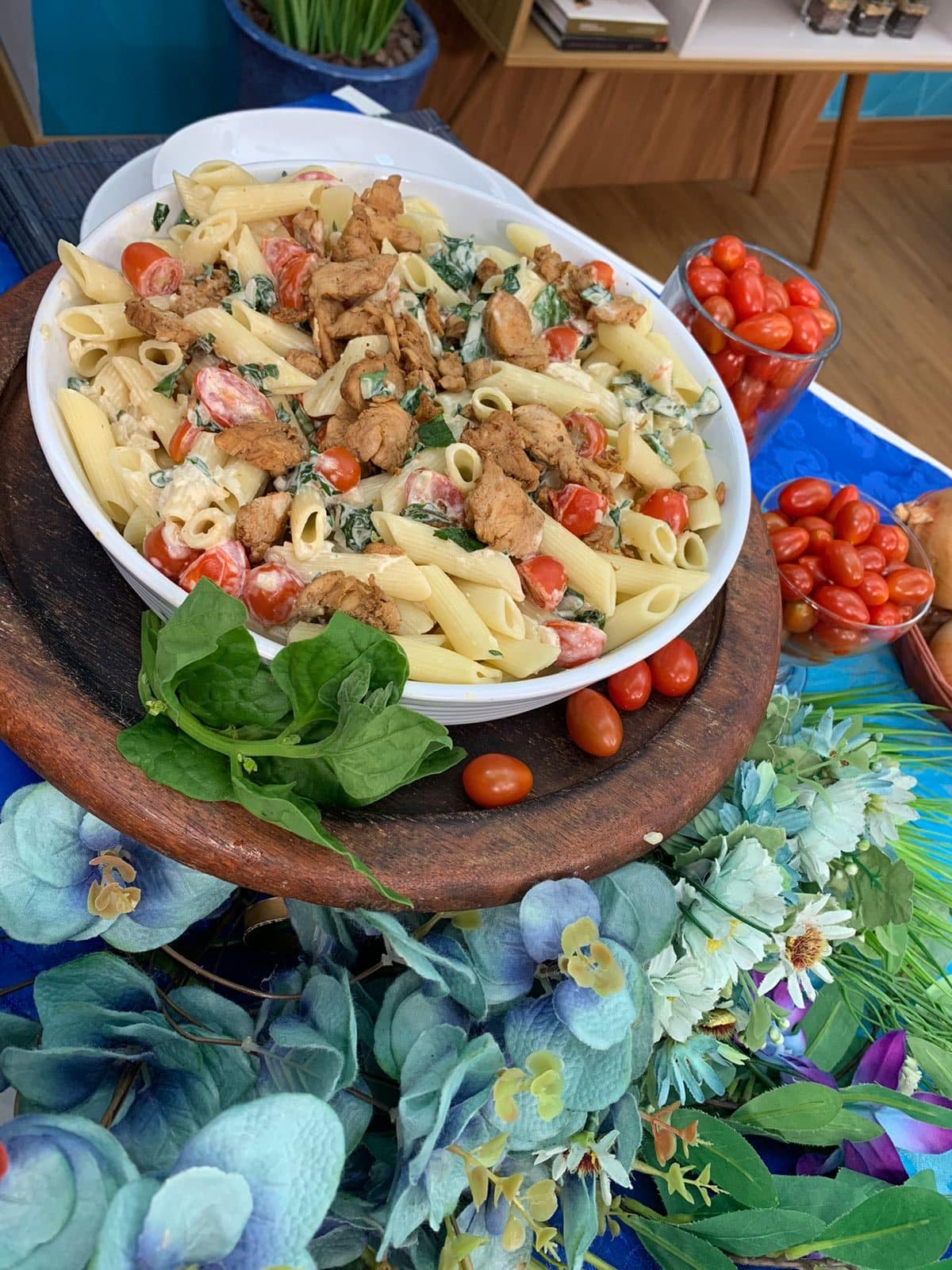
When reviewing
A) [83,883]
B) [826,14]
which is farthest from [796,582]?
[826,14]

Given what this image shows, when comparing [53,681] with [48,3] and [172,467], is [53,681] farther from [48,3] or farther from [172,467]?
[48,3]

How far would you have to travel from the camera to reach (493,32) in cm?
251

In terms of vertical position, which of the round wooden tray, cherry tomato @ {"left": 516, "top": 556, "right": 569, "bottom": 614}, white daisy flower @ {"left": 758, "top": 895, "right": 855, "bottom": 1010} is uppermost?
cherry tomato @ {"left": 516, "top": 556, "right": 569, "bottom": 614}

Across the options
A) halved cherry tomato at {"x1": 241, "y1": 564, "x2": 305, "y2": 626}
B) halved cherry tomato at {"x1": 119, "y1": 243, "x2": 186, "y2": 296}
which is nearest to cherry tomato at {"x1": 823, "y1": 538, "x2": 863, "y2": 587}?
halved cherry tomato at {"x1": 241, "y1": 564, "x2": 305, "y2": 626}

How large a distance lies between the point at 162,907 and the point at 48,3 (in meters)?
2.26

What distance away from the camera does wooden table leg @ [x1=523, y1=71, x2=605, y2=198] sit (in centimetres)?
269

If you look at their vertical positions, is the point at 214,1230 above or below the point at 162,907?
above

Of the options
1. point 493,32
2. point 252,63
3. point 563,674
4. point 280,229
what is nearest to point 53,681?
point 563,674

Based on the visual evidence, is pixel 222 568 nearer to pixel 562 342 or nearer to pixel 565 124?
pixel 562 342

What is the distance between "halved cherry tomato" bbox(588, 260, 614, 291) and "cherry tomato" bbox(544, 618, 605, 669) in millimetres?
483

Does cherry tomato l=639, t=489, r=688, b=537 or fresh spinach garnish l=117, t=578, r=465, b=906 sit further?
cherry tomato l=639, t=489, r=688, b=537

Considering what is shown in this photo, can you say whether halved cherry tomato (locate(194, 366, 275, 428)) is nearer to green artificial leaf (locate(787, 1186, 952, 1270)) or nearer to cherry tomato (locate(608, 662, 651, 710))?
cherry tomato (locate(608, 662, 651, 710))

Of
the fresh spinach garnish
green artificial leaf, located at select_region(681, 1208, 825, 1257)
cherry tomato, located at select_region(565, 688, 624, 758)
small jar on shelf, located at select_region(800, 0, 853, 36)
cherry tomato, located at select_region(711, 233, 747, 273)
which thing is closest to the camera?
the fresh spinach garnish

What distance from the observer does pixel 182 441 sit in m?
0.89
